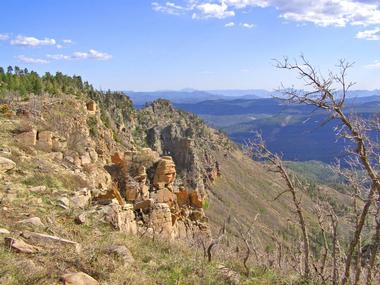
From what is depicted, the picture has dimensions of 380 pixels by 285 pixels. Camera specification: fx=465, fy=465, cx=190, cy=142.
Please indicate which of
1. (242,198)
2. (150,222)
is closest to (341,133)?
(150,222)

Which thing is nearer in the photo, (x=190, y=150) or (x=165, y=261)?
(x=165, y=261)

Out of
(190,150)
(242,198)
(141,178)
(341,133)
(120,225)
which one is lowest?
(242,198)

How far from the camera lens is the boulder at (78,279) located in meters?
7.86

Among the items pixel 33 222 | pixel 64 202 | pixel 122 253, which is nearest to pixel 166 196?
pixel 64 202

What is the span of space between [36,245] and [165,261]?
115 inches

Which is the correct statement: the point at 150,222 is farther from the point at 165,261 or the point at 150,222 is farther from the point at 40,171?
the point at 165,261

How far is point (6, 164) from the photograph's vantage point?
684 inches

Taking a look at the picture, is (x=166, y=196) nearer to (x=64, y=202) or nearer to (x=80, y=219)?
(x=64, y=202)

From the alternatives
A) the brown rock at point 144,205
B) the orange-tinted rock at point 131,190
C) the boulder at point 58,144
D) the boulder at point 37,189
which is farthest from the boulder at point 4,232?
the orange-tinted rock at point 131,190

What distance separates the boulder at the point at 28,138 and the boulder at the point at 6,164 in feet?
23.4

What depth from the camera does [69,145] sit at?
31.4m

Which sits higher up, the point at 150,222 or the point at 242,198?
the point at 150,222

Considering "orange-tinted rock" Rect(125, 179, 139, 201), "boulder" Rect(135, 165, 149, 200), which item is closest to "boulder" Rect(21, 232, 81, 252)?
"boulder" Rect(135, 165, 149, 200)

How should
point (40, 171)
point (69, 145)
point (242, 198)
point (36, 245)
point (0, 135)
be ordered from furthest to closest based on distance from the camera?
point (242, 198)
point (69, 145)
point (0, 135)
point (40, 171)
point (36, 245)
